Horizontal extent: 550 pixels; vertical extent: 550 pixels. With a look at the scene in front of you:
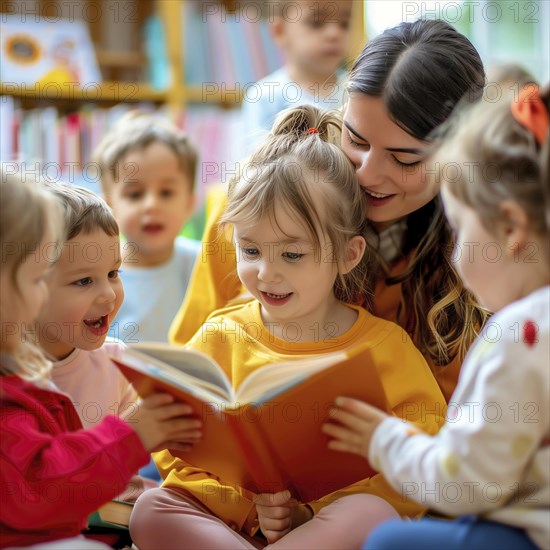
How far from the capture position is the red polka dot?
0.93m

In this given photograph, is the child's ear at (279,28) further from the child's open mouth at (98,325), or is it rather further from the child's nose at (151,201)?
the child's open mouth at (98,325)

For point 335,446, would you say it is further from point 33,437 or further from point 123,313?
point 123,313

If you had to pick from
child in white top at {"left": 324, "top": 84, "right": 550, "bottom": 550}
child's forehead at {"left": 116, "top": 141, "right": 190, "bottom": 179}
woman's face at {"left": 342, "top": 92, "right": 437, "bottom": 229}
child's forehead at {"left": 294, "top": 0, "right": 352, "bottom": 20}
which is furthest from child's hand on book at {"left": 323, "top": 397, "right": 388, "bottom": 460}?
child's forehead at {"left": 294, "top": 0, "right": 352, "bottom": 20}

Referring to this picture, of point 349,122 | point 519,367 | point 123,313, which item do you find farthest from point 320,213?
point 123,313

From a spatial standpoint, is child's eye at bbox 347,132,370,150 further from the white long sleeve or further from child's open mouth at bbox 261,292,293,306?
the white long sleeve

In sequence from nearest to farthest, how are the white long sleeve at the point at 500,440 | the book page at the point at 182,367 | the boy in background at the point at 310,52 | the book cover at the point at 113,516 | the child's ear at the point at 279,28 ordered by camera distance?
1. the white long sleeve at the point at 500,440
2. the book page at the point at 182,367
3. the book cover at the point at 113,516
4. the boy in background at the point at 310,52
5. the child's ear at the point at 279,28

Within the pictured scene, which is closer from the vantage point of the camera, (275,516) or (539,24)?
(275,516)

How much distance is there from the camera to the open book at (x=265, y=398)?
1.03m

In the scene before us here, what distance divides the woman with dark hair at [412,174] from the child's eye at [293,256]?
6.9 inches

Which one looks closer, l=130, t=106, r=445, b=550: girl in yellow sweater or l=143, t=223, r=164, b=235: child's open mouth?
l=130, t=106, r=445, b=550: girl in yellow sweater

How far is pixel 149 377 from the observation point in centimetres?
105

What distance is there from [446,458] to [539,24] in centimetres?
317

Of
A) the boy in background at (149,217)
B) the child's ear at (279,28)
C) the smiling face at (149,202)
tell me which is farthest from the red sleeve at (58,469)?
the child's ear at (279,28)

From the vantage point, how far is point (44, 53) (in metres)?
3.10
